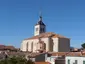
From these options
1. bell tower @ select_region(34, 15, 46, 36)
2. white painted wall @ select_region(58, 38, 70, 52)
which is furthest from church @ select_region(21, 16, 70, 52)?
bell tower @ select_region(34, 15, 46, 36)

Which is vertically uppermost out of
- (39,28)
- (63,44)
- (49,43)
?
(39,28)

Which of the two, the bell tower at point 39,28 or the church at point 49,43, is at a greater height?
the bell tower at point 39,28

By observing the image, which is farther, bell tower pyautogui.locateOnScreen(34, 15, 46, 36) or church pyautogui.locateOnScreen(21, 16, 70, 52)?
bell tower pyautogui.locateOnScreen(34, 15, 46, 36)

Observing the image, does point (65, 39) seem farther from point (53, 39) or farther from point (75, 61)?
point (75, 61)

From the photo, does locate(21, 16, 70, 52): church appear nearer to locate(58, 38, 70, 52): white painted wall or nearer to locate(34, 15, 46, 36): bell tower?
locate(58, 38, 70, 52): white painted wall

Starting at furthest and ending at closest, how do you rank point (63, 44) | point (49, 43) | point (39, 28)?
point (39, 28), point (49, 43), point (63, 44)

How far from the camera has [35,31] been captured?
116 meters

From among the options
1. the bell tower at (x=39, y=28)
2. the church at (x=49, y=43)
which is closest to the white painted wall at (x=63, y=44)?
the church at (x=49, y=43)

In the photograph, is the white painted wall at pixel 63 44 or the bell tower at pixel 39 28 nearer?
the white painted wall at pixel 63 44

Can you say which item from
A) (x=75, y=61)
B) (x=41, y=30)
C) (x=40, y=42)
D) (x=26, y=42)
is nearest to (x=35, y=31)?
(x=41, y=30)

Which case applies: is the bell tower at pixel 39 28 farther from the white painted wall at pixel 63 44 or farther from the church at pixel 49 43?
the white painted wall at pixel 63 44

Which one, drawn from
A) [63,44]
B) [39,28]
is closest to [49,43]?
[63,44]

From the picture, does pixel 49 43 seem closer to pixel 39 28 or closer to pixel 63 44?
pixel 63 44

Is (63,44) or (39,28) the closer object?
(63,44)
